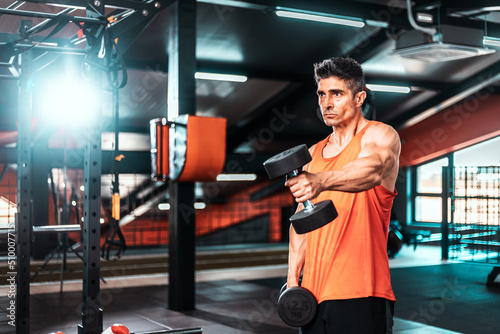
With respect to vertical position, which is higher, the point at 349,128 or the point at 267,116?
the point at 267,116

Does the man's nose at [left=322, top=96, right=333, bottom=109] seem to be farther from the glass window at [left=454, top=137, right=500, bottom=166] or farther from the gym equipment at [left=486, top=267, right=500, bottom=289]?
the glass window at [left=454, top=137, right=500, bottom=166]

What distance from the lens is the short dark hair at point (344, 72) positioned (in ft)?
5.57

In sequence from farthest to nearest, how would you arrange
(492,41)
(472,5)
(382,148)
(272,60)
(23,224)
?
(272,60)
(492,41)
(472,5)
(23,224)
(382,148)

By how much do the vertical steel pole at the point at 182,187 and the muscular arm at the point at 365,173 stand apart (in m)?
3.39

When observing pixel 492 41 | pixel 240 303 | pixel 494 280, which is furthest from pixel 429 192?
pixel 240 303

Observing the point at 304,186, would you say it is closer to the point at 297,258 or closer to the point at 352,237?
the point at 352,237

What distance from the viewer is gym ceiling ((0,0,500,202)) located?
5.07m

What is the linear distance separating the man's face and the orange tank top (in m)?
0.07

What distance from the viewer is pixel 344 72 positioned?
1698mm

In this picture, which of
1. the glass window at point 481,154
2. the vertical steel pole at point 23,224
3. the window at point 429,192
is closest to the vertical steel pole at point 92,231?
the vertical steel pole at point 23,224

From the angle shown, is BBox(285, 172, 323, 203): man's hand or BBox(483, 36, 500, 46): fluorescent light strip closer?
BBox(285, 172, 323, 203): man's hand

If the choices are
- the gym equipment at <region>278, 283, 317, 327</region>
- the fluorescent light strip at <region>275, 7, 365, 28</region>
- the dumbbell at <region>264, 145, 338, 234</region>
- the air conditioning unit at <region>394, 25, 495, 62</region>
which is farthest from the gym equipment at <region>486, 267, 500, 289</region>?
the dumbbell at <region>264, 145, 338, 234</region>

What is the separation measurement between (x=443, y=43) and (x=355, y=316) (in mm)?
3939

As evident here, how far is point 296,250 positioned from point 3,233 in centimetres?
271
